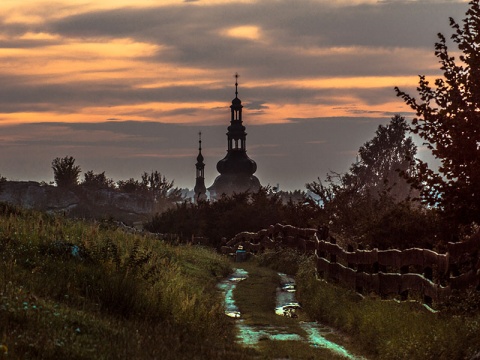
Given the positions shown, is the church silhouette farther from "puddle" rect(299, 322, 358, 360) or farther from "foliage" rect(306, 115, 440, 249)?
"puddle" rect(299, 322, 358, 360)

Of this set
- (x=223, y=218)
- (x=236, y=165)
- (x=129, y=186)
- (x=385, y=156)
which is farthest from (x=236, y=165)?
(x=223, y=218)

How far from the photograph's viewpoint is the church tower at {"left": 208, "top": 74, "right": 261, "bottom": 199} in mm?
148375

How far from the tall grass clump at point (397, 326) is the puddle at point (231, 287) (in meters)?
1.90

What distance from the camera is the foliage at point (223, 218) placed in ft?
167

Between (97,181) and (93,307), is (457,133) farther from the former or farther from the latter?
(97,181)

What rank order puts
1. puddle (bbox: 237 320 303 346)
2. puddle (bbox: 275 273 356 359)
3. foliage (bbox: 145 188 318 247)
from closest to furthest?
1. puddle (bbox: 275 273 356 359)
2. puddle (bbox: 237 320 303 346)
3. foliage (bbox: 145 188 318 247)

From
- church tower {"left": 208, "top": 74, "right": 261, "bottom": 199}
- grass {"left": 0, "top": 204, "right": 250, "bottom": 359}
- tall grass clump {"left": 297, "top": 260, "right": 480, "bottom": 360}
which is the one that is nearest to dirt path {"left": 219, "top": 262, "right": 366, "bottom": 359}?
tall grass clump {"left": 297, "top": 260, "right": 480, "bottom": 360}

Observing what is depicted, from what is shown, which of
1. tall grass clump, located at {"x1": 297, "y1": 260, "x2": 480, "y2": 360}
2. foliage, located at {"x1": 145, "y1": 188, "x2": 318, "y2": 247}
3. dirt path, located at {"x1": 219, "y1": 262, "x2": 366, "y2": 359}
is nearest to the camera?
tall grass clump, located at {"x1": 297, "y1": 260, "x2": 480, "y2": 360}

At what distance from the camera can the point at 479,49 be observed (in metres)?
19.8

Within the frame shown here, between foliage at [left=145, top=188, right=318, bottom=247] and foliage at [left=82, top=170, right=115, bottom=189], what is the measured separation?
53102 mm

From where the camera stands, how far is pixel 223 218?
5241cm

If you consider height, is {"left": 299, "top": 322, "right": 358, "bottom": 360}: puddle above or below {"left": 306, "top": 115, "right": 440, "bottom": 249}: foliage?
below

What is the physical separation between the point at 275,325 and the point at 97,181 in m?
97.0

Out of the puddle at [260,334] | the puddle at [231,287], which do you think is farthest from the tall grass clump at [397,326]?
the puddle at [231,287]
